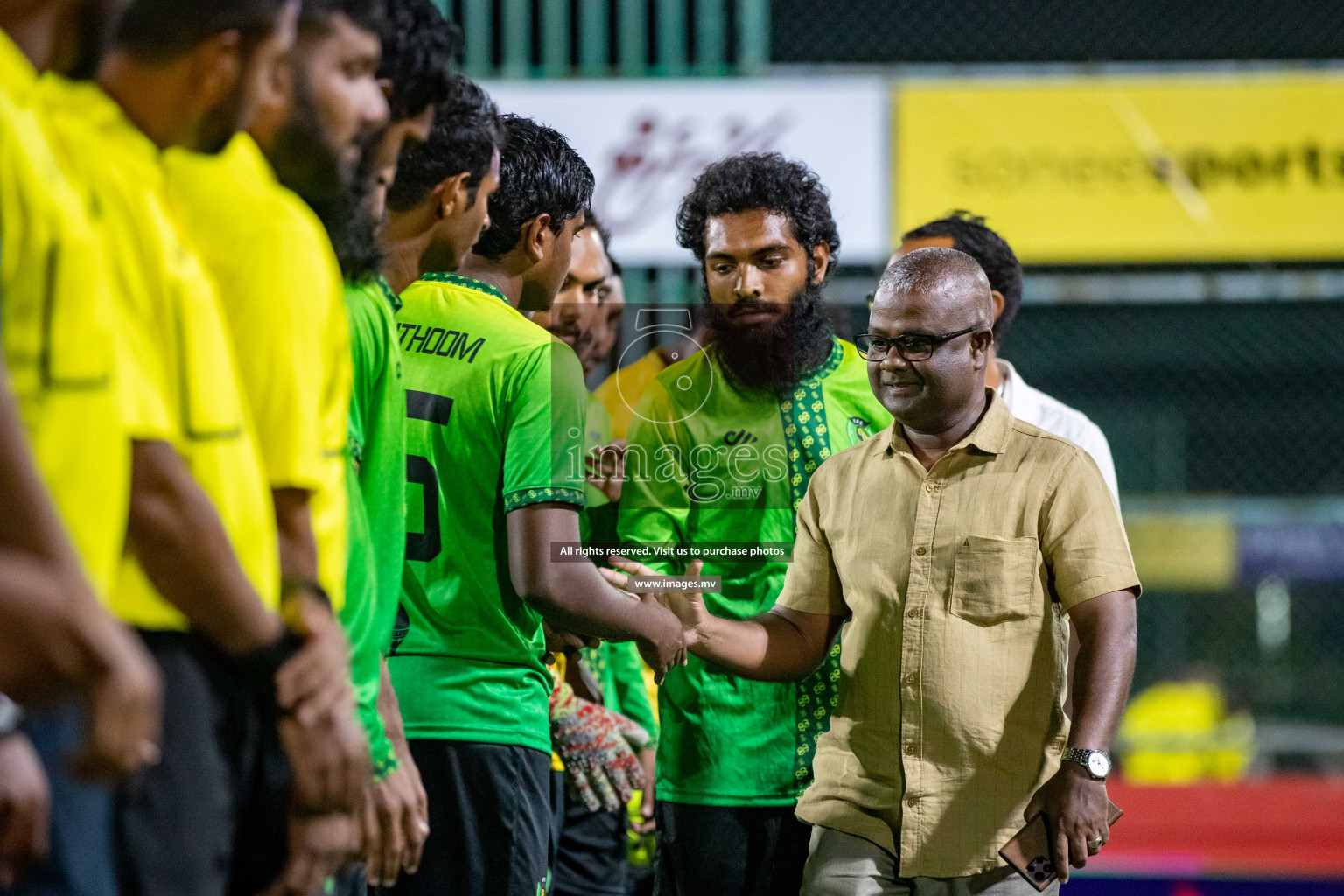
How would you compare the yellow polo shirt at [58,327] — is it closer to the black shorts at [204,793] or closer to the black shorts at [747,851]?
the black shorts at [204,793]

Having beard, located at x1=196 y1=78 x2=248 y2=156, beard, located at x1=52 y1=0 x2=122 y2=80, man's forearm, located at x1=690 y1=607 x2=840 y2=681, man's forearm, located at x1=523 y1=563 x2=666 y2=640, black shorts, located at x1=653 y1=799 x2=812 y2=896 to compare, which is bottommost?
black shorts, located at x1=653 y1=799 x2=812 y2=896

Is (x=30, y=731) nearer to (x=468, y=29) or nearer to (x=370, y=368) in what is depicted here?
(x=370, y=368)

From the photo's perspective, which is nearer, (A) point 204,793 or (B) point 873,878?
(A) point 204,793

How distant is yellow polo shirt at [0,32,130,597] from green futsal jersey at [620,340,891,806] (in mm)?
1379

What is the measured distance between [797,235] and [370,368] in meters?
1.45

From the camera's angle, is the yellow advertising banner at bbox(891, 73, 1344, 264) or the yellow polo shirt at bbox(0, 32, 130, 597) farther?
the yellow advertising banner at bbox(891, 73, 1344, 264)

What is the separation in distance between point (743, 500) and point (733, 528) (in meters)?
0.24

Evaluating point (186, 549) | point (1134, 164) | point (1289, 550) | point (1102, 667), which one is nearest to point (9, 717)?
point (186, 549)

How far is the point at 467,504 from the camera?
232cm

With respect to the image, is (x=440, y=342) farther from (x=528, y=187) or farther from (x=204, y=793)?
(x=204, y=793)

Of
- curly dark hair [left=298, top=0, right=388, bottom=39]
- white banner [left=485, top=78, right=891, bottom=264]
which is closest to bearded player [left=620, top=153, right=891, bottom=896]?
curly dark hair [left=298, top=0, right=388, bottom=39]

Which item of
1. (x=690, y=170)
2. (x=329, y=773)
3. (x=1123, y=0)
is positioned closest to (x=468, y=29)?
(x=690, y=170)

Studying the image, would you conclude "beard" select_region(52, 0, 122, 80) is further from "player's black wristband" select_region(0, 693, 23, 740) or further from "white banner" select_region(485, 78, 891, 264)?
"white banner" select_region(485, 78, 891, 264)

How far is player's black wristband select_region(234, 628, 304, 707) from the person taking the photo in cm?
126
